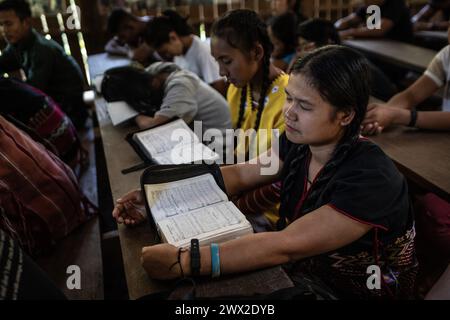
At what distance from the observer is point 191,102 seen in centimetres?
194

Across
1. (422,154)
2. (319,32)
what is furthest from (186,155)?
(319,32)

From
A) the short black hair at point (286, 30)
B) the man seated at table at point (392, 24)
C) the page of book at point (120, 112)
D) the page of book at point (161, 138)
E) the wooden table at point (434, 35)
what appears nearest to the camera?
the page of book at point (161, 138)

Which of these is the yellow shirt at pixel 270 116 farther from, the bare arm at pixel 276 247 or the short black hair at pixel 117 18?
the short black hair at pixel 117 18

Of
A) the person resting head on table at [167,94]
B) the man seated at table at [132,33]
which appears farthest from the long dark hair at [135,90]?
the man seated at table at [132,33]

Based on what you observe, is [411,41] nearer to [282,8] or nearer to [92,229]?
[282,8]

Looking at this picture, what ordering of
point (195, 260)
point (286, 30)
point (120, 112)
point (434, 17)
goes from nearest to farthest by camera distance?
point (195, 260) → point (120, 112) → point (286, 30) → point (434, 17)

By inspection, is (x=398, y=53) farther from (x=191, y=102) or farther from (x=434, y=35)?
(x=191, y=102)

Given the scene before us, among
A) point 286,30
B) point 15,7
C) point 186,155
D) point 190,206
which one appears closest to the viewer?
point 190,206

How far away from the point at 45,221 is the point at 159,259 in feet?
2.91

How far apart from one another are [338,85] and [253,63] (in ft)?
2.44

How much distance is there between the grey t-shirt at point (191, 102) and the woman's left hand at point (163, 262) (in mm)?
1087

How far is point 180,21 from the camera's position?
287cm

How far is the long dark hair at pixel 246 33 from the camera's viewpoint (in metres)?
1.61

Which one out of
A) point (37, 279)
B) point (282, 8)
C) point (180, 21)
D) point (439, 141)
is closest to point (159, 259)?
point (37, 279)
